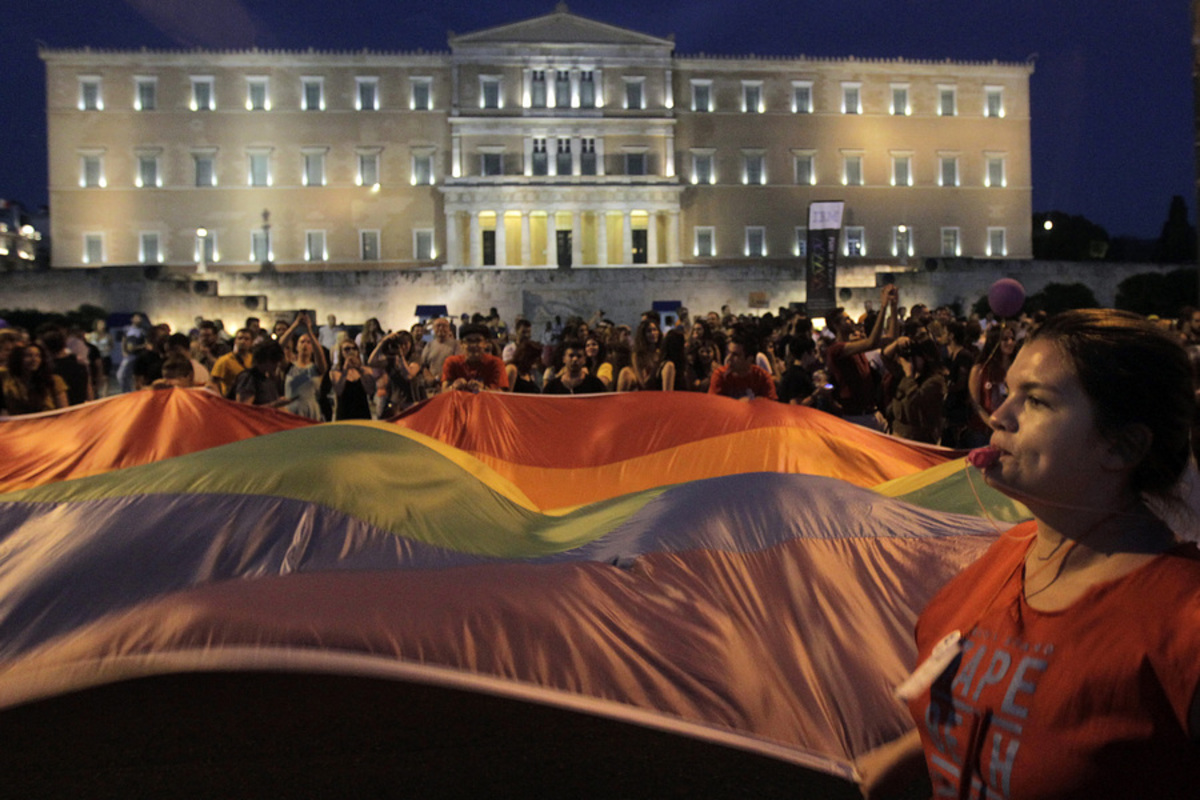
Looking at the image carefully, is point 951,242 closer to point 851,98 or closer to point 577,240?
point 851,98

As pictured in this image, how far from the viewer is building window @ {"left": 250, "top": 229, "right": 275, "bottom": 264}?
5166cm

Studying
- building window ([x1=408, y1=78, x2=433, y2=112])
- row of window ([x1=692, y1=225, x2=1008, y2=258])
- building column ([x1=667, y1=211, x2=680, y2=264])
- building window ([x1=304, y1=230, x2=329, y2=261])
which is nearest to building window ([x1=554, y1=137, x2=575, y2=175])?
building column ([x1=667, y1=211, x2=680, y2=264])

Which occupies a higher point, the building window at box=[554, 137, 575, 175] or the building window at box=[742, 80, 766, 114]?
the building window at box=[742, 80, 766, 114]

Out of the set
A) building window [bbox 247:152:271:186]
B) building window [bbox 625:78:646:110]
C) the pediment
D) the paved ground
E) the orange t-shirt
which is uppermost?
the pediment

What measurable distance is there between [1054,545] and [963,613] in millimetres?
181

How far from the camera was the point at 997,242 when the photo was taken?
56719 millimetres

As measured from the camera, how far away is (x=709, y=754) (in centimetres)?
411

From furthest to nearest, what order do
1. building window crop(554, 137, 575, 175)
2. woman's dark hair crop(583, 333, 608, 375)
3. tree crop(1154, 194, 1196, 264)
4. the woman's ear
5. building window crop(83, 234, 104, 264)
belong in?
tree crop(1154, 194, 1196, 264), building window crop(554, 137, 575, 175), building window crop(83, 234, 104, 264), woman's dark hair crop(583, 333, 608, 375), the woman's ear

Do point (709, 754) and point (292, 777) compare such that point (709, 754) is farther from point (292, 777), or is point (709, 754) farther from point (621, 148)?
point (621, 148)

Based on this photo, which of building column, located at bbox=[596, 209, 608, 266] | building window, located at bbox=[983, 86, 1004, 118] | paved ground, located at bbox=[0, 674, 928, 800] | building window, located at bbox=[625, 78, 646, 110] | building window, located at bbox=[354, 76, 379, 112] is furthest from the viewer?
building window, located at bbox=[983, 86, 1004, 118]

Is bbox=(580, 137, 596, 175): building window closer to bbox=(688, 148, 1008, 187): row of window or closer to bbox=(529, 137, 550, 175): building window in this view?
bbox=(529, 137, 550, 175): building window

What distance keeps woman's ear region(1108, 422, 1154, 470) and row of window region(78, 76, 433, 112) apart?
53266mm

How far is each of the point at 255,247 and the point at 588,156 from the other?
52.1 ft

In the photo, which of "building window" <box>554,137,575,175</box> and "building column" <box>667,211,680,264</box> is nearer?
"building window" <box>554,137,575,175</box>
